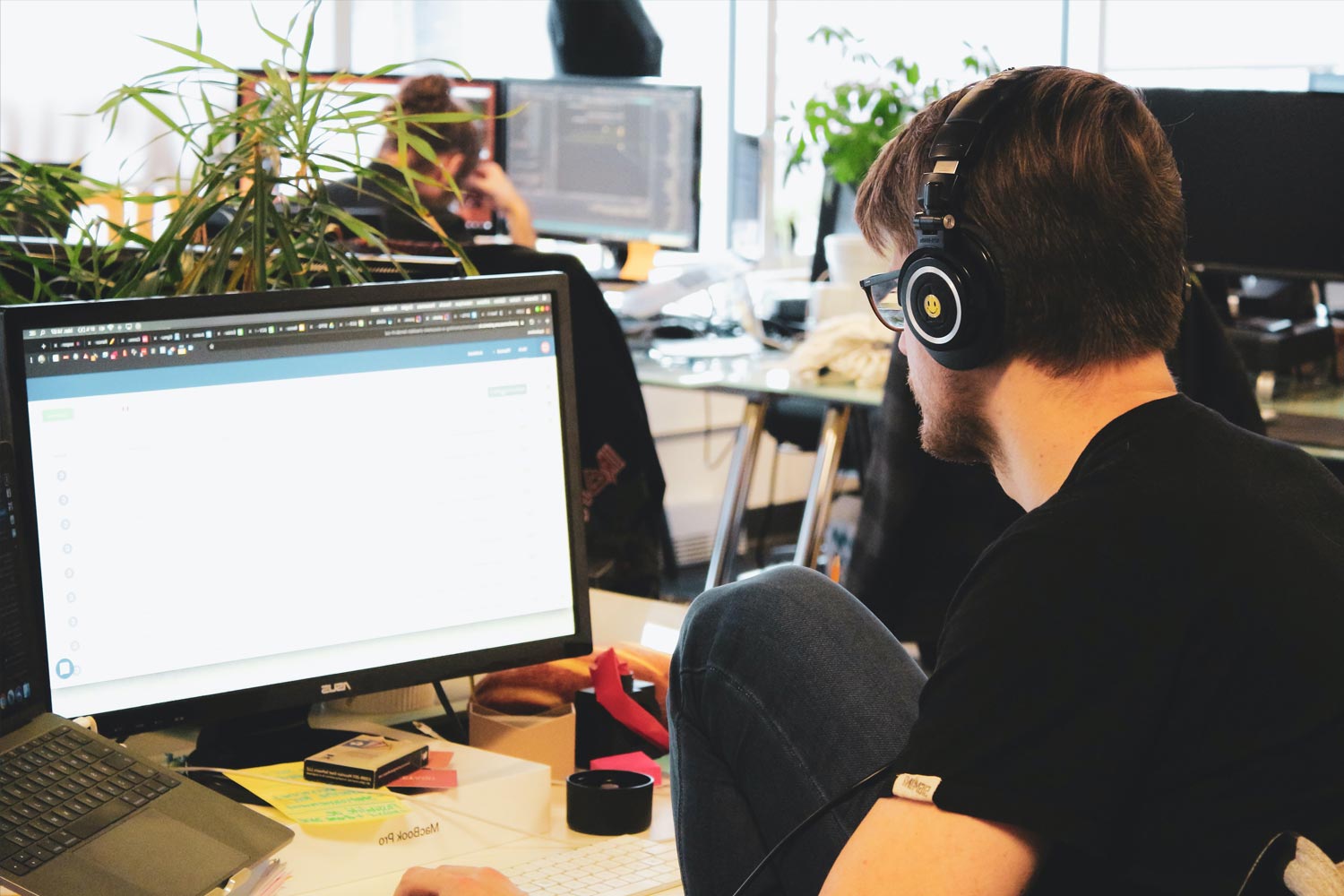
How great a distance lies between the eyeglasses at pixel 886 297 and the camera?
3.53 feet

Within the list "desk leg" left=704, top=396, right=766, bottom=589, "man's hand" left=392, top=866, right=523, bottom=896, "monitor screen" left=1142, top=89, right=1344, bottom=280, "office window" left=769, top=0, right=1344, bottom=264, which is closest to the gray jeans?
"man's hand" left=392, top=866, right=523, bottom=896

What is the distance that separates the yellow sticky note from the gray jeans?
0.22 metres

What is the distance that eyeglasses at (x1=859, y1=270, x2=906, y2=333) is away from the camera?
1.08 metres

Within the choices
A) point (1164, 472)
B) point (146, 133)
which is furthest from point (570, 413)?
point (146, 133)

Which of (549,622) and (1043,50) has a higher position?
(1043,50)

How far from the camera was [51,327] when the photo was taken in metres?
1.04

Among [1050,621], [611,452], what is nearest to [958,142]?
[1050,621]

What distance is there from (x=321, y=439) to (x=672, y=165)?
2543 millimetres

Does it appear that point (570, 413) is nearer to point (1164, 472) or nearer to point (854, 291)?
point (1164, 472)

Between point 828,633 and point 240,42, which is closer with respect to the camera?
point 828,633

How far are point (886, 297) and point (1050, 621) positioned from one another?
0.42 metres

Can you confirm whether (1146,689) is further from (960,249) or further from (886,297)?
(886,297)

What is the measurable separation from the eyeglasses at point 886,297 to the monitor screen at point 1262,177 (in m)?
1.80

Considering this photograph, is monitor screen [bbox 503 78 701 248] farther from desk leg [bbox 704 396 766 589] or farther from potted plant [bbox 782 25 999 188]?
desk leg [bbox 704 396 766 589]
